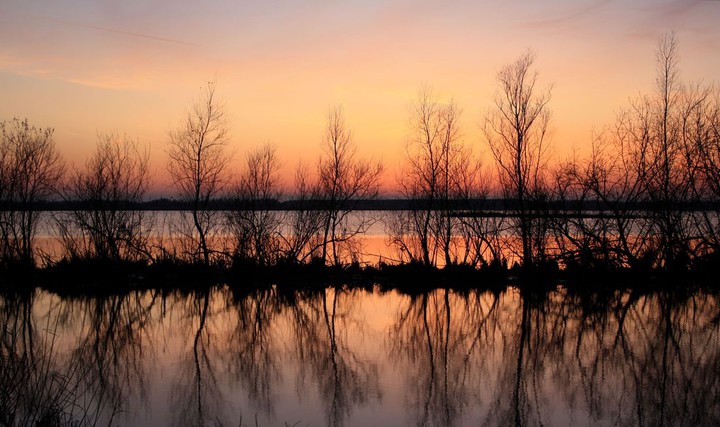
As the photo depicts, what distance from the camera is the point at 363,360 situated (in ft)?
35.4

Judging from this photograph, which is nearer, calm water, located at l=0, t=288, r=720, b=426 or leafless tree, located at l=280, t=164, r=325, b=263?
calm water, located at l=0, t=288, r=720, b=426

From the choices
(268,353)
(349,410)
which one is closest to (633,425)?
(349,410)

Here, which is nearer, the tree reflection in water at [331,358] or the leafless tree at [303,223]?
the tree reflection in water at [331,358]

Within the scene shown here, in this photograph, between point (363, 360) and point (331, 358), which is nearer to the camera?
point (363, 360)

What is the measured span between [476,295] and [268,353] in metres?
8.58

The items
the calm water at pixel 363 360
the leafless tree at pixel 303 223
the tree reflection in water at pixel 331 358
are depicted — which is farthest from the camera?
the leafless tree at pixel 303 223

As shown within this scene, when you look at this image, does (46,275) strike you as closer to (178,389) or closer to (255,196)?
(255,196)

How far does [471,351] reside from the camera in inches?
445

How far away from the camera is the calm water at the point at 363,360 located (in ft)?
26.1

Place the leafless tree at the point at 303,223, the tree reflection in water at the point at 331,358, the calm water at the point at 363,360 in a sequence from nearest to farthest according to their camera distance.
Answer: the calm water at the point at 363,360 → the tree reflection in water at the point at 331,358 → the leafless tree at the point at 303,223

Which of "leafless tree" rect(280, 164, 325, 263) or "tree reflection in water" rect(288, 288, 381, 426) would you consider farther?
"leafless tree" rect(280, 164, 325, 263)

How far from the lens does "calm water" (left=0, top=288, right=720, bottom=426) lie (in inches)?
313

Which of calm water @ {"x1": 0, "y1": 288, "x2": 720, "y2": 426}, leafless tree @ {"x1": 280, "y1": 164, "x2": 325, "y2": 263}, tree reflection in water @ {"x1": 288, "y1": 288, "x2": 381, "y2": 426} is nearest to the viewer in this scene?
calm water @ {"x1": 0, "y1": 288, "x2": 720, "y2": 426}

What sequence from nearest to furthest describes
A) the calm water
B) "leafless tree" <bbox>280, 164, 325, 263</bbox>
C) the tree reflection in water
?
the calm water, the tree reflection in water, "leafless tree" <bbox>280, 164, 325, 263</bbox>
